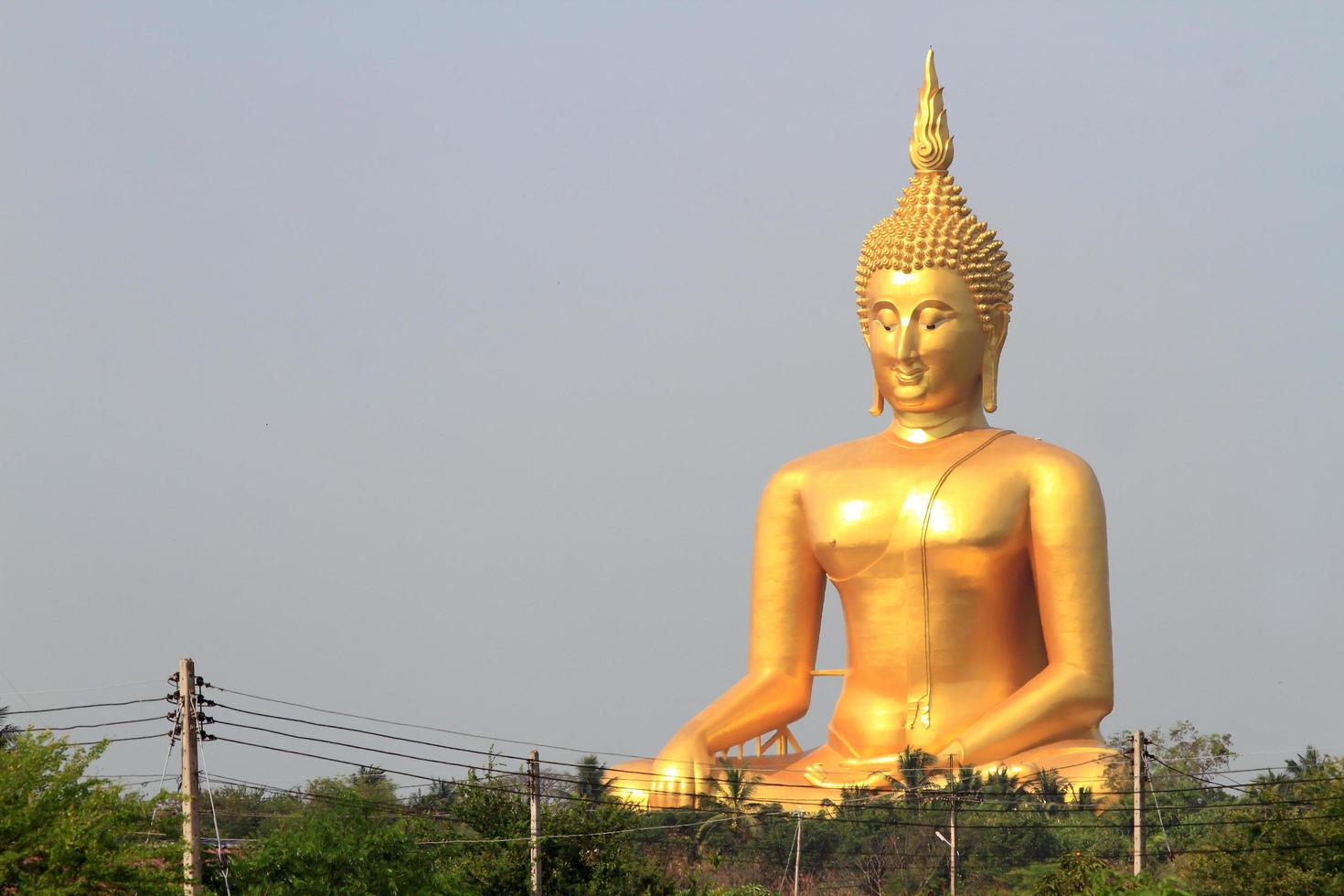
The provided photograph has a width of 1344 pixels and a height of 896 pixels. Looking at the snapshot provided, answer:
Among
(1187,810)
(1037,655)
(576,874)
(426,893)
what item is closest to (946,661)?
(1037,655)

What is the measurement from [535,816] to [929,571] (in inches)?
234

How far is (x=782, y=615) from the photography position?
27391 millimetres

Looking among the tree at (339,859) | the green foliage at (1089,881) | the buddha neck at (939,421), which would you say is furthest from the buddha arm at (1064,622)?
the tree at (339,859)

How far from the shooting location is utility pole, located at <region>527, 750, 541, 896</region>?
2202 cm

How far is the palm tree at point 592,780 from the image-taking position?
26.4m

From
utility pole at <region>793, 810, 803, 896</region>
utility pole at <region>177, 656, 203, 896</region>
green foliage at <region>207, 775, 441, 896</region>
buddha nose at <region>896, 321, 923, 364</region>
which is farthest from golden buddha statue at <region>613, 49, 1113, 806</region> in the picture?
utility pole at <region>177, 656, 203, 896</region>

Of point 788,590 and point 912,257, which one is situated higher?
point 912,257

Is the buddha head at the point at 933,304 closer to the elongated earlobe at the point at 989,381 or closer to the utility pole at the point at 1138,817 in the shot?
the elongated earlobe at the point at 989,381

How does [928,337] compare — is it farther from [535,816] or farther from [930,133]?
[535,816]

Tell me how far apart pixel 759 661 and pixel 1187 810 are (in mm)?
4350

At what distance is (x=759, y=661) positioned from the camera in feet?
89.8

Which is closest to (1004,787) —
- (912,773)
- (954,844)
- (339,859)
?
(954,844)

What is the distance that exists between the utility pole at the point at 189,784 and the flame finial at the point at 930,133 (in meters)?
11.0

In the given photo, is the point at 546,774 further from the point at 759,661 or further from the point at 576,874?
the point at 759,661
